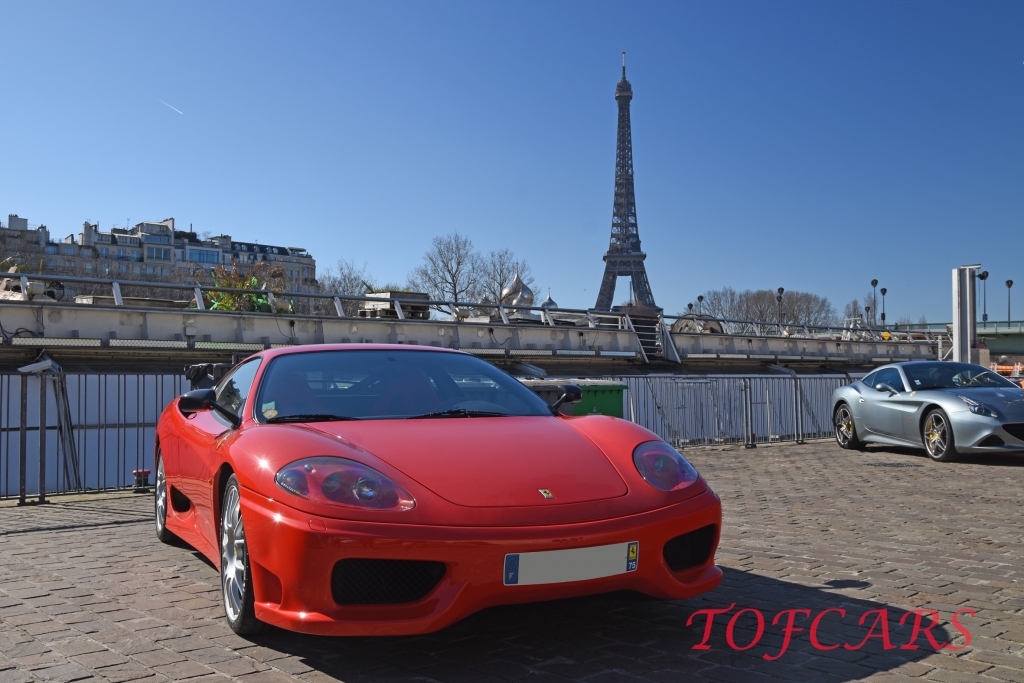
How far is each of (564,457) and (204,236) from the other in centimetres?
15323

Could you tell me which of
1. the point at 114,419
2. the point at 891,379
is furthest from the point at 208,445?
the point at 891,379

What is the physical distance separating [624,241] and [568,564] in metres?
93.3

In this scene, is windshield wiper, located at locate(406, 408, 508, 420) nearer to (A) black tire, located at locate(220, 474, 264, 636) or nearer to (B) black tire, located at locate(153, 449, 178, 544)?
(A) black tire, located at locate(220, 474, 264, 636)

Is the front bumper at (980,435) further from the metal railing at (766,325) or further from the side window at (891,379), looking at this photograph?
the metal railing at (766,325)

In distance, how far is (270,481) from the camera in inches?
138

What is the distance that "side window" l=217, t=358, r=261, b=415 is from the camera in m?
4.59

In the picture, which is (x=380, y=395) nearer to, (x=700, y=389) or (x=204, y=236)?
(x=700, y=389)

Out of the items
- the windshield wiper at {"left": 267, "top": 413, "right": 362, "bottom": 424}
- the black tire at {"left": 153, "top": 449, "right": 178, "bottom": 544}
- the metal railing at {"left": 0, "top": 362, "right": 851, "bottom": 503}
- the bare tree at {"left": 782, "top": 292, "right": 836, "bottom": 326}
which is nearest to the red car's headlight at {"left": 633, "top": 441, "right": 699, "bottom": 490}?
A: the windshield wiper at {"left": 267, "top": 413, "right": 362, "bottom": 424}

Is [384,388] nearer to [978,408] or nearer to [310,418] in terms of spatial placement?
[310,418]

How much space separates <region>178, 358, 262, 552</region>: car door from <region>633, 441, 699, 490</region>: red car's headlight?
1935mm

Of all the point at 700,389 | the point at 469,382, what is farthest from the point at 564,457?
the point at 700,389

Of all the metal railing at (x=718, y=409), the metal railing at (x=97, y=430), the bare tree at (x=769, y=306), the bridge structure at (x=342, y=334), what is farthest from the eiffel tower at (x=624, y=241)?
the metal railing at (x=97, y=430)

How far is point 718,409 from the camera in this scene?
50.2 feet

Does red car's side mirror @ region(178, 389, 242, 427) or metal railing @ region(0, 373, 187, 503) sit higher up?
red car's side mirror @ region(178, 389, 242, 427)
